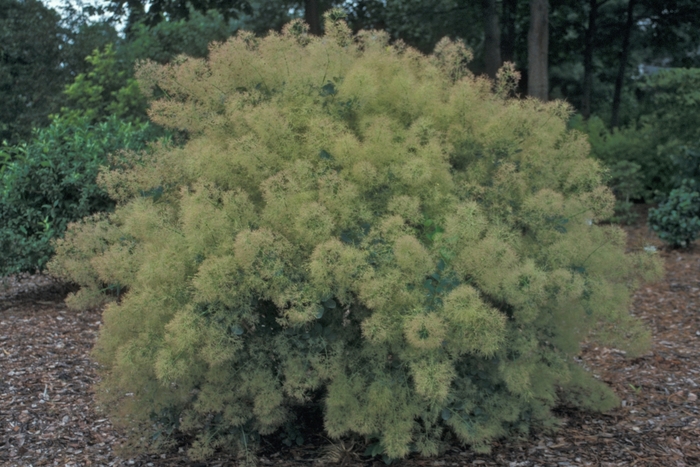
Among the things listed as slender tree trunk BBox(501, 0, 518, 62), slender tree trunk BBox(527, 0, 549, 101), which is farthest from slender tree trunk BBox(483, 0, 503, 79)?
slender tree trunk BBox(501, 0, 518, 62)

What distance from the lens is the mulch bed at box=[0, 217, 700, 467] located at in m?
3.32

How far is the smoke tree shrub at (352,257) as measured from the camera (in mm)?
2799

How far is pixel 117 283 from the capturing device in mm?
3357

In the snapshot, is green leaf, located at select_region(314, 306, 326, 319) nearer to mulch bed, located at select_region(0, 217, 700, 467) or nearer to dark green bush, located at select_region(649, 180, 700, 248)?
mulch bed, located at select_region(0, 217, 700, 467)

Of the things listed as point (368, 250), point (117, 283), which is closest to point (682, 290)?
point (368, 250)

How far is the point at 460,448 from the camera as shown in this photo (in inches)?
133

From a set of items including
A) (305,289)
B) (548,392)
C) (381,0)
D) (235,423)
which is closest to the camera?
(305,289)

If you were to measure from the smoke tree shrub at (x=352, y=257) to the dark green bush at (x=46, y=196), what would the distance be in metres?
2.61

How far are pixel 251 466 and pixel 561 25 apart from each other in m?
14.2

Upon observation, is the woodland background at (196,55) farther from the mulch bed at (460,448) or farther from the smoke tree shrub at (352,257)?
the mulch bed at (460,448)

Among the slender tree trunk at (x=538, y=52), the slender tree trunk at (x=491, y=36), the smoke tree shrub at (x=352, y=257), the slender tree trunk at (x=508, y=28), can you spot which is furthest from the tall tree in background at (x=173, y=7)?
the smoke tree shrub at (x=352, y=257)

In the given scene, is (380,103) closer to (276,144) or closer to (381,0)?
(276,144)

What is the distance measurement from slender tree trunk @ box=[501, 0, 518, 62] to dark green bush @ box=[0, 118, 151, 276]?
8977 millimetres

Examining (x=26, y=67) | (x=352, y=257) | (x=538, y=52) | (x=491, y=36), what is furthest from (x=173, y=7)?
(x=352, y=257)
